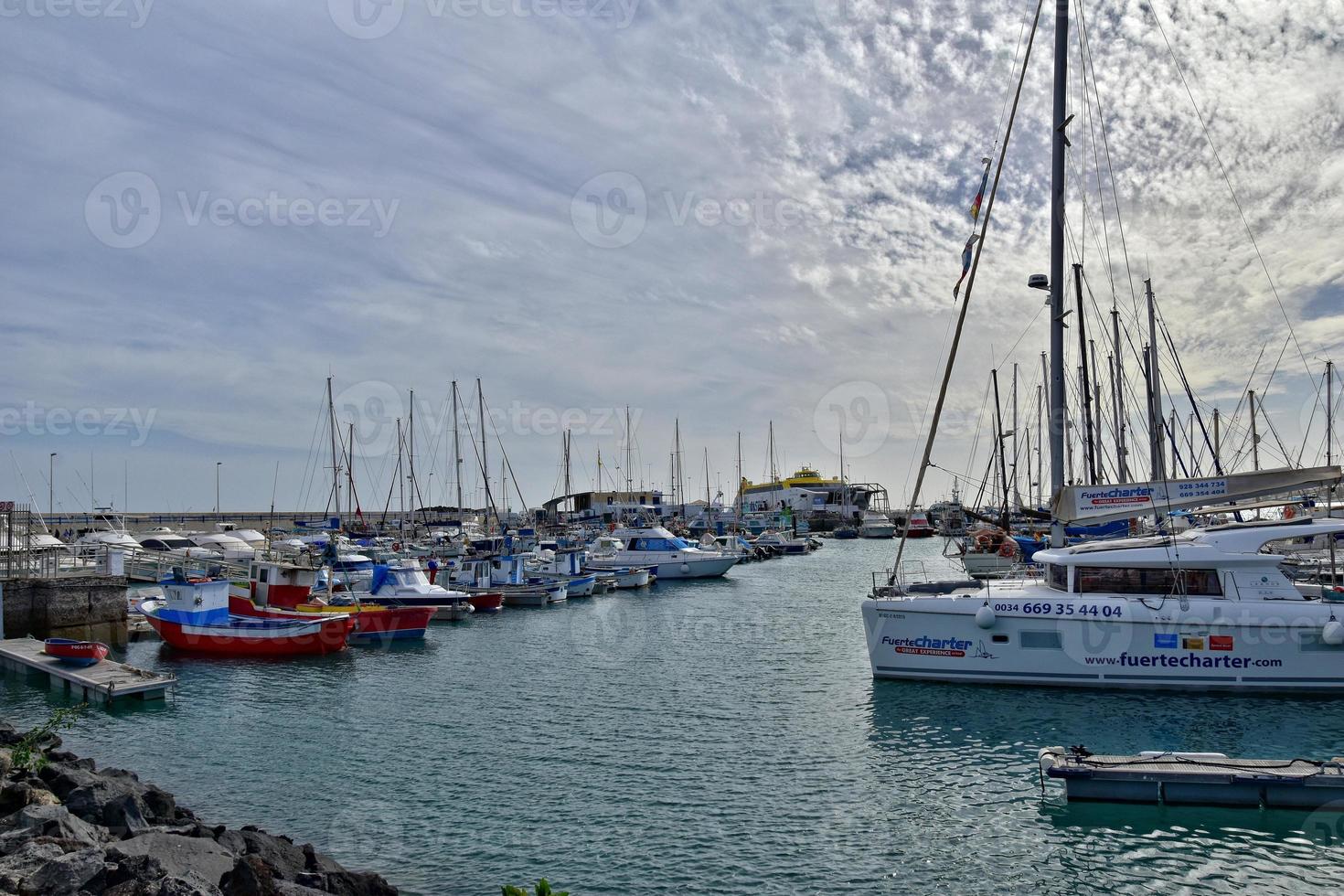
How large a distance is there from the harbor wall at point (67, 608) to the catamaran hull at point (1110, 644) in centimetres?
2730

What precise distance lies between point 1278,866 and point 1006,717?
7522 mm

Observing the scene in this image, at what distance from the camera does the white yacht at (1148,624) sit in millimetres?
19266

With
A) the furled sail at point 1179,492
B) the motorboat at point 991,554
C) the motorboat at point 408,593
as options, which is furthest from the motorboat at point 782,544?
the furled sail at point 1179,492

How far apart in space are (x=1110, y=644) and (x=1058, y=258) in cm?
1030

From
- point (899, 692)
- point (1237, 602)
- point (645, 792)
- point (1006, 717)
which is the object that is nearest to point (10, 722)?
point (645, 792)

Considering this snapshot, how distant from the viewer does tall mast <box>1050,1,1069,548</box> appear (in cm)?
2266

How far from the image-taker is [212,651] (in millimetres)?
29109

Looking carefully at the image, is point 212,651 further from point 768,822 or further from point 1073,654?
point 1073,654

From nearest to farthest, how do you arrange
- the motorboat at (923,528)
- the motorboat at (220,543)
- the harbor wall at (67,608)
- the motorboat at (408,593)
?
the harbor wall at (67,608) < the motorboat at (408,593) < the motorboat at (220,543) < the motorboat at (923,528)

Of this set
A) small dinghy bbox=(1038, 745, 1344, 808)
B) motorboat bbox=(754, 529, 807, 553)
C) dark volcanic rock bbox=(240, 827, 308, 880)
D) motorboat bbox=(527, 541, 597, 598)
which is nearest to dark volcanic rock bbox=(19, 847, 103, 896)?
dark volcanic rock bbox=(240, 827, 308, 880)

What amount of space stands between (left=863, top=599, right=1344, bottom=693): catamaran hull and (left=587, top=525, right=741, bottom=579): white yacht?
127ft

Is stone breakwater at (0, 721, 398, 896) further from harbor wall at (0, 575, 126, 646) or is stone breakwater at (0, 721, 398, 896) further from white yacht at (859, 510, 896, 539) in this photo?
white yacht at (859, 510, 896, 539)

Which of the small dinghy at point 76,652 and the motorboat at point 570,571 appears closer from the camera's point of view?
the small dinghy at point 76,652

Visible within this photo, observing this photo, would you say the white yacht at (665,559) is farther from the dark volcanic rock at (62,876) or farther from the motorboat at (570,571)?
the dark volcanic rock at (62,876)
